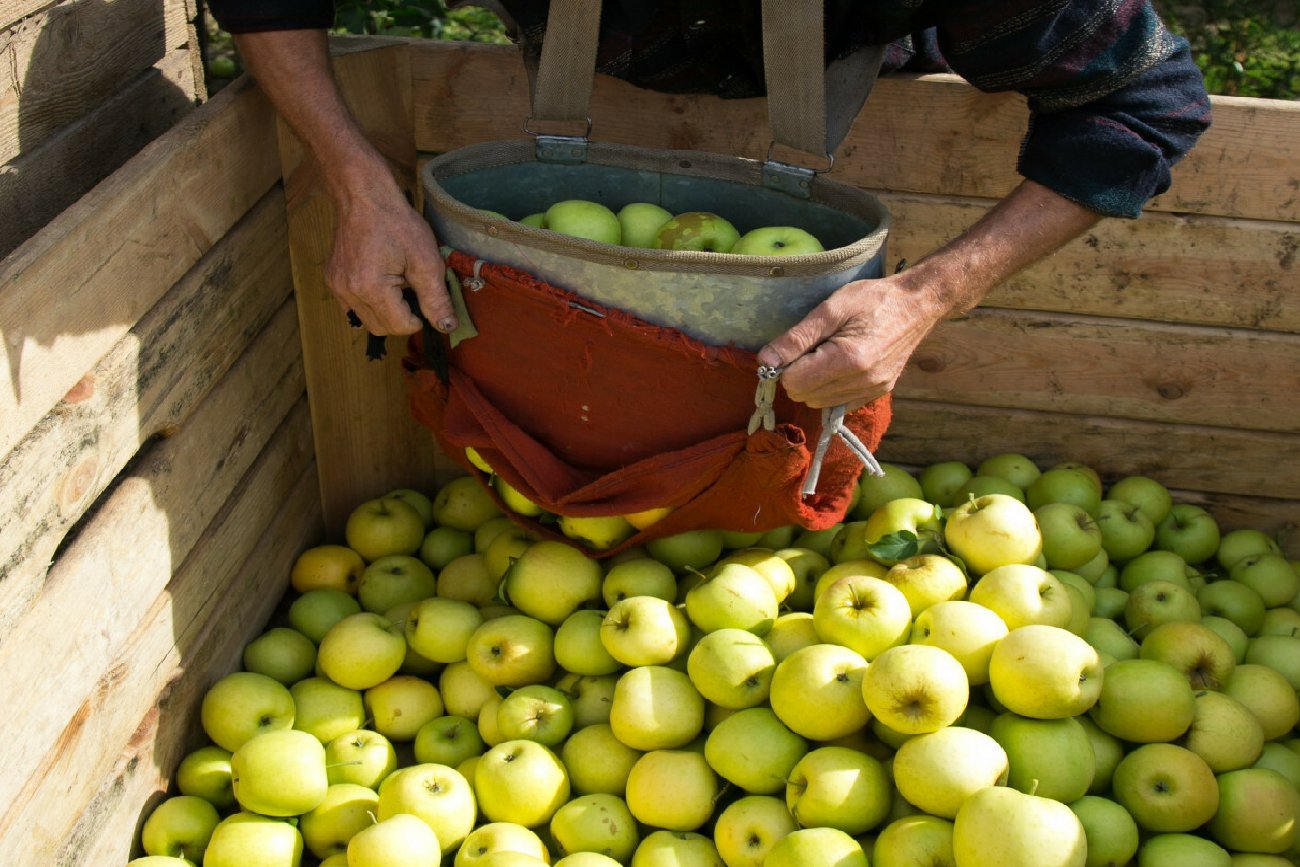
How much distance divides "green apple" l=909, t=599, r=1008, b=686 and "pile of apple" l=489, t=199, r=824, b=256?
70 centimetres

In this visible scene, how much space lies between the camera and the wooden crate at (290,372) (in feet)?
5.89

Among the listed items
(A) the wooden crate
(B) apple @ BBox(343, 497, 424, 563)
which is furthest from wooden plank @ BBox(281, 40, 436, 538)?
(B) apple @ BBox(343, 497, 424, 563)

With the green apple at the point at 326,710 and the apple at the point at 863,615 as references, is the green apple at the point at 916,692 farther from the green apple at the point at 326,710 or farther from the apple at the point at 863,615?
the green apple at the point at 326,710

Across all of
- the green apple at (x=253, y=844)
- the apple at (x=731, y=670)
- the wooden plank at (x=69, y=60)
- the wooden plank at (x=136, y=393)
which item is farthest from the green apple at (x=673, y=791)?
the wooden plank at (x=69, y=60)

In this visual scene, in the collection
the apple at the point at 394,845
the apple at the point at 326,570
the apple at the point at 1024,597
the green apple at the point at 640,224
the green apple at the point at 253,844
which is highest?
the green apple at the point at 640,224

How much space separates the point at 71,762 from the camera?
1.91m

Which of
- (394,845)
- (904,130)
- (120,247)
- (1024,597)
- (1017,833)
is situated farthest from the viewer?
(904,130)

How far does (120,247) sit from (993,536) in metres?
1.69

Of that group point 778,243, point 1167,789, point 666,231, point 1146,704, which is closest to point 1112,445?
point 1146,704

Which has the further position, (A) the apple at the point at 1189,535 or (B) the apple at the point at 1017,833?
(A) the apple at the point at 1189,535

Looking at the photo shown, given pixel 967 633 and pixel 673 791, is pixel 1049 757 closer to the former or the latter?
pixel 967 633

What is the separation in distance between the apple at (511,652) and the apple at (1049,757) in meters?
0.90

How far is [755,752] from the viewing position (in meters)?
2.06

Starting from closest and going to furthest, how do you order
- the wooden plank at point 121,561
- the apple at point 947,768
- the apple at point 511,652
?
the wooden plank at point 121,561
the apple at point 947,768
the apple at point 511,652
